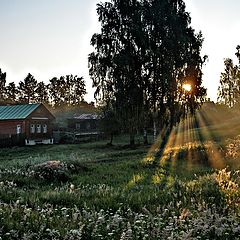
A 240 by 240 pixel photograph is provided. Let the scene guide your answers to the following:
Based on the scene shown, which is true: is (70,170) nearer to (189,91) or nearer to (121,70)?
(121,70)

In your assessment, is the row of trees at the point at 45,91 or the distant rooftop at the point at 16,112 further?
the row of trees at the point at 45,91

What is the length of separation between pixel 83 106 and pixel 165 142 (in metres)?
97.3

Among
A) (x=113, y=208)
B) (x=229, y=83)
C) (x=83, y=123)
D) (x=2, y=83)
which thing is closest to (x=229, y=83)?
(x=229, y=83)

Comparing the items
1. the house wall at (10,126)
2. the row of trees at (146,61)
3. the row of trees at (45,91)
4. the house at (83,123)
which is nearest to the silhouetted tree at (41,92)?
the row of trees at (45,91)

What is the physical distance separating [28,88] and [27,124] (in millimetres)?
73021

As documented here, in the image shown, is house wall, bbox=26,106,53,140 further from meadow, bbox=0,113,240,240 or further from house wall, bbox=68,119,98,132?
meadow, bbox=0,113,240,240

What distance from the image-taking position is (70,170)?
19.0 m

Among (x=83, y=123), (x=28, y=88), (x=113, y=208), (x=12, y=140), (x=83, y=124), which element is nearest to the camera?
(x=113, y=208)

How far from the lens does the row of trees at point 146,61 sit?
3381 centimetres

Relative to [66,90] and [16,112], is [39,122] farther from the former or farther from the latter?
[66,90]

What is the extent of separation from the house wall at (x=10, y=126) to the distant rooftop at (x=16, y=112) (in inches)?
27.3

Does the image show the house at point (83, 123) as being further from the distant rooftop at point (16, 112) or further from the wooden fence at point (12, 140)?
the wooden fence at point (12, 140)

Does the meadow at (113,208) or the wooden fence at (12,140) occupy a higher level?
the wooden fence at (12,140)

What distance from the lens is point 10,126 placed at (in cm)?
5809
